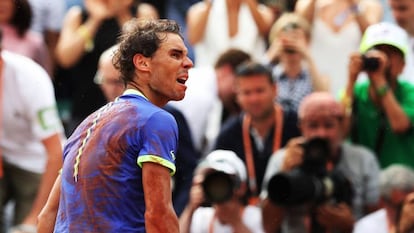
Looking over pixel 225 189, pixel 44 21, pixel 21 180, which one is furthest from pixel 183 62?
pixel 44 21

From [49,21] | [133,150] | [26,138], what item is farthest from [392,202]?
[49,21]

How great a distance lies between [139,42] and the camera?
5.29m

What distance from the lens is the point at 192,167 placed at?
28.2 feet

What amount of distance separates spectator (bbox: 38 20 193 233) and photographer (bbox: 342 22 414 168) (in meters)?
3.16

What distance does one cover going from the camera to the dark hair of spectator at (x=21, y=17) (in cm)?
949

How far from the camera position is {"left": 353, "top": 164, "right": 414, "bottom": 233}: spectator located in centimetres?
761

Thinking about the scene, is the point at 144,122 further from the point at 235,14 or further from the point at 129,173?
the point at 235,14

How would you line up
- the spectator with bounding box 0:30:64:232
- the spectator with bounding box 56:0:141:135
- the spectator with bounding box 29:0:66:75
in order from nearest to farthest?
the spectator with bounding box 0:30:64:232 < the spectator with bounding box 56:0:141:135 < the spectator with bounding box 29:0:66:75

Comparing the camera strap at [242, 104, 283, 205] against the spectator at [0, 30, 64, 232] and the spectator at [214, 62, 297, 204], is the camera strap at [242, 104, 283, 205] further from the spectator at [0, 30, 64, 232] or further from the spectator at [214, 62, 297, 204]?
the spectator at [0, 30, 64, 232]

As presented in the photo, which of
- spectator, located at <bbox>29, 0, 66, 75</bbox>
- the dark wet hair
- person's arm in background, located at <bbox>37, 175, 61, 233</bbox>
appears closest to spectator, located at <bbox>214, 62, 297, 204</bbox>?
spectator, located at <bbox>29, 0, 66, 75</bbox>

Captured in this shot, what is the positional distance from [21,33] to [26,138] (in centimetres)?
136

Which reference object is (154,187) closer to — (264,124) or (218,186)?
(218,186)

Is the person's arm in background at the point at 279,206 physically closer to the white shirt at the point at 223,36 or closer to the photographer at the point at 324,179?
the photographer at the point at 324,179

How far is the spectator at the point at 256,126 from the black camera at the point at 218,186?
0.66m
